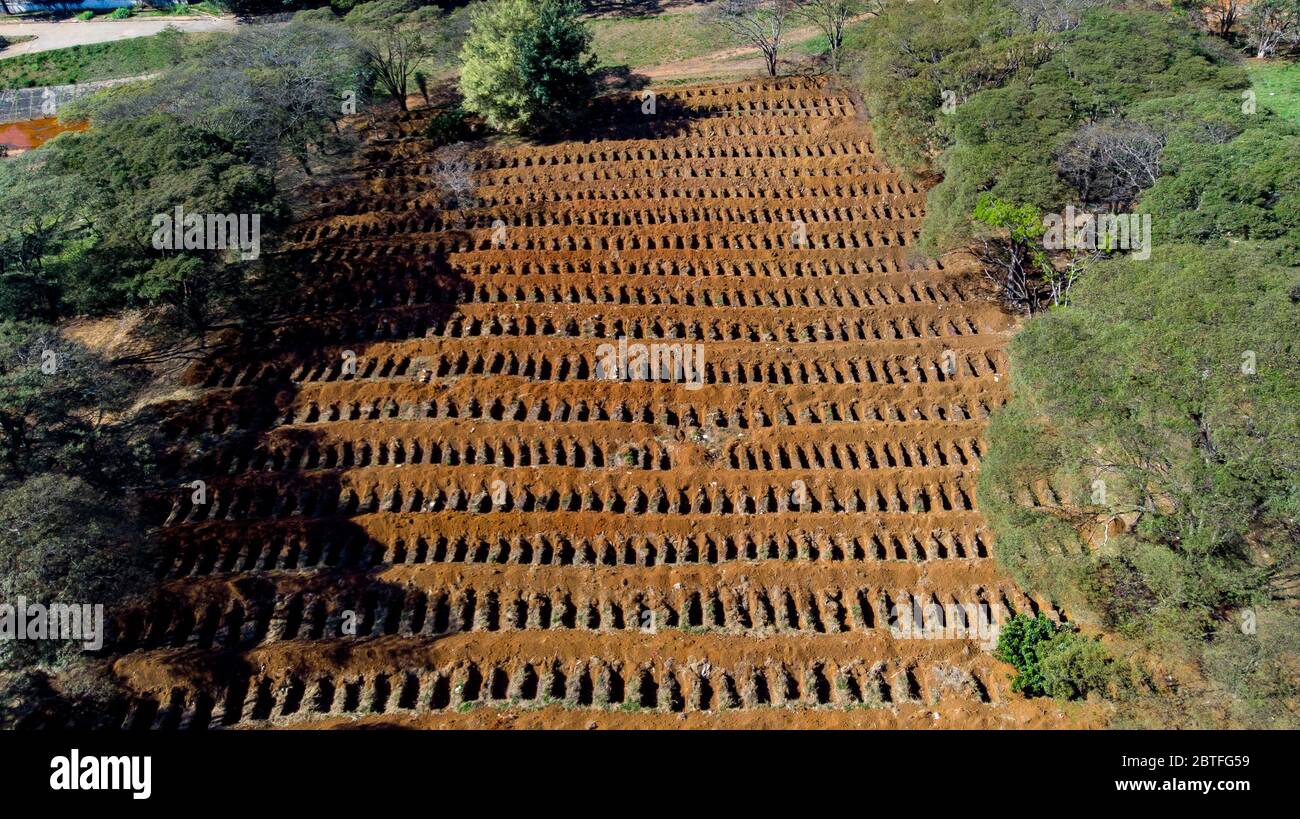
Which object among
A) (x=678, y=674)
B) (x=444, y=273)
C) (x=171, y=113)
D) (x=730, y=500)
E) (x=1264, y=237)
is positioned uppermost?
(x=171, y=113)

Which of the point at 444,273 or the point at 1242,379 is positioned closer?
the point at 1242,379

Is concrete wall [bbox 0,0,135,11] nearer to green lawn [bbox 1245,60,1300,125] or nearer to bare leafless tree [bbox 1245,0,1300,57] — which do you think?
green lawn [bbox 1245,60,1300,125]

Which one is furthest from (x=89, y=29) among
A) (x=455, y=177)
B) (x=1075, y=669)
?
(x=1075, y=669)

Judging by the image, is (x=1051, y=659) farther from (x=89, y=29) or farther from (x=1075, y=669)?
(x=89, y=29)

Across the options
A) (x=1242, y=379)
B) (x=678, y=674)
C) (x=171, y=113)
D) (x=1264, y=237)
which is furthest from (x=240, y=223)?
(x=1264, y=237)

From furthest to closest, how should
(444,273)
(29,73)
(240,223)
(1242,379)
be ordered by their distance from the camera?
(29,73) → (444,273) → (240,223) → (1242,379)

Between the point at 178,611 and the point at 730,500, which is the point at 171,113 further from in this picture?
the point at 730,500

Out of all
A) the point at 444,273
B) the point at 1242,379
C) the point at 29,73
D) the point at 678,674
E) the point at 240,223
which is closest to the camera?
the point at 1242,379

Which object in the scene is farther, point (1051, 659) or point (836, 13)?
point (836, 13)
